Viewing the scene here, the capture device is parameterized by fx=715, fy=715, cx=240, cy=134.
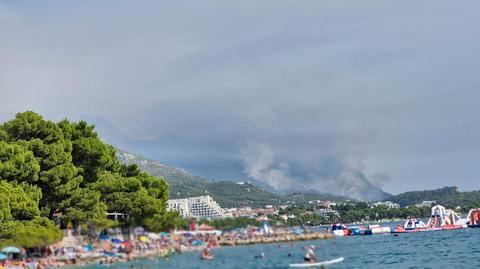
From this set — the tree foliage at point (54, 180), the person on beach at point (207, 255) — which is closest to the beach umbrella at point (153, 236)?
the person on beach at point (207, 255)

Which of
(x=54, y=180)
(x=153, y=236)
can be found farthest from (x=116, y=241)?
(x=54, y=180)

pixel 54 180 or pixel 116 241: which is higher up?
pixel 54 180

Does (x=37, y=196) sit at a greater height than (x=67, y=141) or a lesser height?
lesser

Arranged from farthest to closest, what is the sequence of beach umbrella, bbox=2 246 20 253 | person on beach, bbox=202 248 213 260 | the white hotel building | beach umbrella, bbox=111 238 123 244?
beach umbrella, bbox=2 246 20 253
the white hotel building
beach umbrella, bbox=111 238 123 244
person on beach, bbox=202 248 213 260

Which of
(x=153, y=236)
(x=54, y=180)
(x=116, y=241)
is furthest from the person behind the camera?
(x=54, y=180)

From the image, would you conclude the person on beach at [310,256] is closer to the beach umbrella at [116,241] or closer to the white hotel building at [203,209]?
the white hotel building at [203,209]

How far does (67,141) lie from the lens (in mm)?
35875

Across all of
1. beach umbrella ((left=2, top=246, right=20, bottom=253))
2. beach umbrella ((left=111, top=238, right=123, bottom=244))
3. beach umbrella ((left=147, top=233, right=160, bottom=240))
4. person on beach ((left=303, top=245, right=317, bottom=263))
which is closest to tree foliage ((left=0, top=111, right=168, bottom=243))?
beach umbrella ((left=2, top=246, right=20, bottom=253))

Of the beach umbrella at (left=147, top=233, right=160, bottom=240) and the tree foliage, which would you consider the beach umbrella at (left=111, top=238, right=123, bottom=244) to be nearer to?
the beach umbrella at (left=147, top=233, right=160, bottom=240)

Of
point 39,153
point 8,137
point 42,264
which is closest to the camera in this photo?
point 42,264

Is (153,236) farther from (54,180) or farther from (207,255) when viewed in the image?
(54,180)

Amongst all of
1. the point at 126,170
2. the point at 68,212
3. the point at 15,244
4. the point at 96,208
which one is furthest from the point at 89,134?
the point at 15,244

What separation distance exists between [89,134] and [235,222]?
31078mm

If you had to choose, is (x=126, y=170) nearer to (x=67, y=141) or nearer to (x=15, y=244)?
(x=67, y=141)
